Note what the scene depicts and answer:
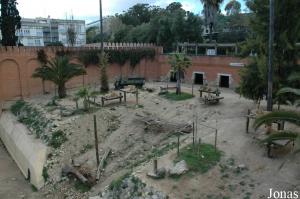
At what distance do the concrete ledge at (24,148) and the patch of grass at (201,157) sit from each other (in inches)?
303

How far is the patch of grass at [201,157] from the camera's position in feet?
43.0

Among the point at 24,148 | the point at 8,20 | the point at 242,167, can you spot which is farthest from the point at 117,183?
the point at 8,20

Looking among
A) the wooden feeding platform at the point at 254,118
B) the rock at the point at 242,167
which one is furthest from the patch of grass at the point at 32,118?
the rock at the point at 242,167

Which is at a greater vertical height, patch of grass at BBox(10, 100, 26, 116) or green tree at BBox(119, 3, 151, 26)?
green tree at BBox(119, 3, 151, 26)

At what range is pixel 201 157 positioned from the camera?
13742 mm

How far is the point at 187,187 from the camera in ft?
39.5

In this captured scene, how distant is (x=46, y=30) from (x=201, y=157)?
83.3 metres

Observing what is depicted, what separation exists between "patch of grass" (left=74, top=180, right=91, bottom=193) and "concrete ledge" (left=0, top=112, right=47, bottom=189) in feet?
7.97

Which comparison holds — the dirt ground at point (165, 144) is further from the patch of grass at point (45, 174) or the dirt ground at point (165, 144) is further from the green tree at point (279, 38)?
the green tree at point (279, 38)

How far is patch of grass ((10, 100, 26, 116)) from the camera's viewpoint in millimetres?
25297

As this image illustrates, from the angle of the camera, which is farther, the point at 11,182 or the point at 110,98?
the point at 110,98

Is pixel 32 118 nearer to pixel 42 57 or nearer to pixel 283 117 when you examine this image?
pixel 42 57

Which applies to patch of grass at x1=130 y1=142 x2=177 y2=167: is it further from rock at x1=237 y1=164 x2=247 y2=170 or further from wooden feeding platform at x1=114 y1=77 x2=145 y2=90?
wooden feeding platform at x1=114 y1=77 x2=145 y2=90

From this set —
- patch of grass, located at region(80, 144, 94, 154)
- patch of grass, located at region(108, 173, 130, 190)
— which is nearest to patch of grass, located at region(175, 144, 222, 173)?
patch of grass, located at region(108, 173, 130, 190)
